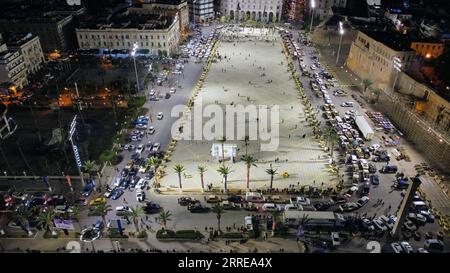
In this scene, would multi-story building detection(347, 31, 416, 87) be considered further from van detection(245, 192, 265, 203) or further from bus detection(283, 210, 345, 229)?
van detection(245, 192, 265, 203)

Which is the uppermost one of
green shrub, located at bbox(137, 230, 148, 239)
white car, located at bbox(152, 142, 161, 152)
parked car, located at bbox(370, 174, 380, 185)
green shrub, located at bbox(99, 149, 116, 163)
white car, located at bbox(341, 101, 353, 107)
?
white car, located at bbox(341, 101, 353, 107)

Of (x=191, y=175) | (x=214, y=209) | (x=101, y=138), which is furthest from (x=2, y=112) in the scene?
(x=214, y=209)

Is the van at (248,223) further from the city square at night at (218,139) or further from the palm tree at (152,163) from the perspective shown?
the palm tree at (152,163)

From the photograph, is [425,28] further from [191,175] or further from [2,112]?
[2,112]

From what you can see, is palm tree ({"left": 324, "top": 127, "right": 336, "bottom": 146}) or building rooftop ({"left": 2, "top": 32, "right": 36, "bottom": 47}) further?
building rooftop ({"left": 2, "top": 32, "right": 36, "bottom": 47})

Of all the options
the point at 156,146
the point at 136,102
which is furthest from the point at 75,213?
the point at 136,102

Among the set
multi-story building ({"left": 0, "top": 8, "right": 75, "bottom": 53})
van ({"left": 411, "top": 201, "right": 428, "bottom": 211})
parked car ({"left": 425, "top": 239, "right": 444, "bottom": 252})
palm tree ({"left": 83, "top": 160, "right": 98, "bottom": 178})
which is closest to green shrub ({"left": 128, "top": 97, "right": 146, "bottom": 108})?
palm tree ({"left": 83, "top": 160, "right": 98, "bottom": 178})

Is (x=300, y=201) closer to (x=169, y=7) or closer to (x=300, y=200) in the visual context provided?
(x=300, y=200)
